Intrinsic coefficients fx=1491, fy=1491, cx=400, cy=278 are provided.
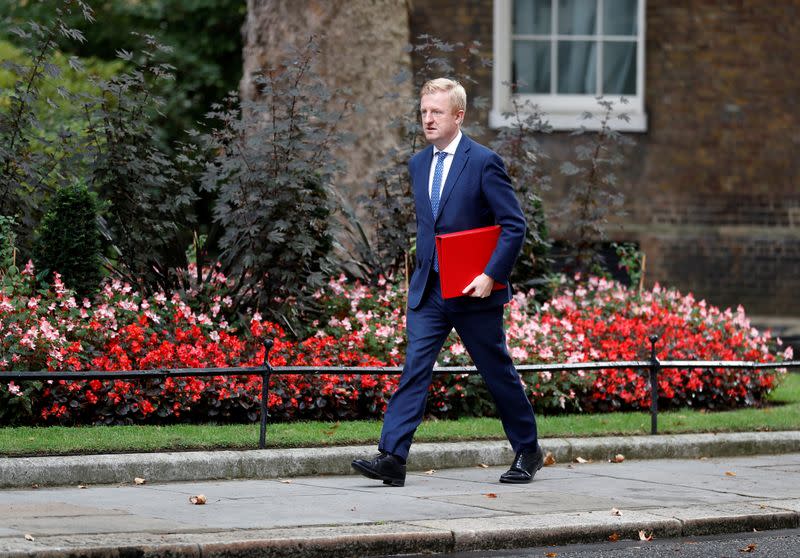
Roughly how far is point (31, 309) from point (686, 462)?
4157 mm

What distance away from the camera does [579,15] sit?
671 inches

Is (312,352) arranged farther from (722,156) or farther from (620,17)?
(620,17)

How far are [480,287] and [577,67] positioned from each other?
33.1ft

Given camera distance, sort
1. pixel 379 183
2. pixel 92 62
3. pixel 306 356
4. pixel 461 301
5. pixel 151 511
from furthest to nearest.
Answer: pixel 92 62 < pixel 379 183 < pixel 306 356 < pixel 461 301 < pixel 151 511

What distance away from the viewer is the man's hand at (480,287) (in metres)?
7.33

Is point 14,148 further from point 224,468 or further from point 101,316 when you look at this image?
point 224,468

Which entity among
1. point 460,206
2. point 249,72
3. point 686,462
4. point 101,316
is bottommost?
point 686,462

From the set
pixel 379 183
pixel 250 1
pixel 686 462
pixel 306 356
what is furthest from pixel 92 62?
pixel 686 462

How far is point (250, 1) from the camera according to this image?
14.4 meters

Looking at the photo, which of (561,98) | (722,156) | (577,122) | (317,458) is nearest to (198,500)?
(317,458)

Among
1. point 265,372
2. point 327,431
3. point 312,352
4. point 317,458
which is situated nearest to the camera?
point 317,458

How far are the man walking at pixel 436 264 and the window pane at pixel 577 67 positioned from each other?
9.52 metres

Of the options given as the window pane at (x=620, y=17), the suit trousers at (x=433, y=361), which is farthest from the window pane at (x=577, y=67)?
the suit trousers at (x=433, y=361)

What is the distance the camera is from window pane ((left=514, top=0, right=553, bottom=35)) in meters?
16.9
